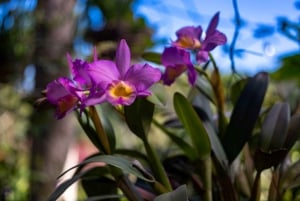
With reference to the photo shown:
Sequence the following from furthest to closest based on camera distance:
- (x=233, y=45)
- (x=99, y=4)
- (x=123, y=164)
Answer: (x=99, y=4) < (x=233, y=45) < (x=123, y=164)

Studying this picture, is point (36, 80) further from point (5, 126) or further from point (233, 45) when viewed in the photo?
point (233, 45)

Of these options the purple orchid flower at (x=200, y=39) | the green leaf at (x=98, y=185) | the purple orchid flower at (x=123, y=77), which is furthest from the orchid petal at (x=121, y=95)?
the green leaf at (x=98, y=185)

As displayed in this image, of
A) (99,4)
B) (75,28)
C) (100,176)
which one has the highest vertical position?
(99,4)

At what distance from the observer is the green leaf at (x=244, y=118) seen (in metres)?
0.51

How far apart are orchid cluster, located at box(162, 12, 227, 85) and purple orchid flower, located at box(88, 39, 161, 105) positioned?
0.24 ft

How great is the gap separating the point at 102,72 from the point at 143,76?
0.04 metres

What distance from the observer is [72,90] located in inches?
16.3

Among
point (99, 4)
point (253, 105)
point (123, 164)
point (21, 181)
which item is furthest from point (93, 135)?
point (99, 4)

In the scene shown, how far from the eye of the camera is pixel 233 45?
63cm

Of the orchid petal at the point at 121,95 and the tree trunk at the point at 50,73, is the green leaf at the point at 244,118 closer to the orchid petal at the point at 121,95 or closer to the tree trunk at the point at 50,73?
the orchid petal at the point at 121,95

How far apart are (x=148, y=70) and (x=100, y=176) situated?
8.9 inches

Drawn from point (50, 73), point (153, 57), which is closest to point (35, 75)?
point (50, 73)

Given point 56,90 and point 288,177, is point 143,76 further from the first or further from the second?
point 288,177

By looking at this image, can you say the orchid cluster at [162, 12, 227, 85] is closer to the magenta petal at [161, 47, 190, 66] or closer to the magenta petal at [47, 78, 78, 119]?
the magenta petal at [161, 47, 190, 66]
